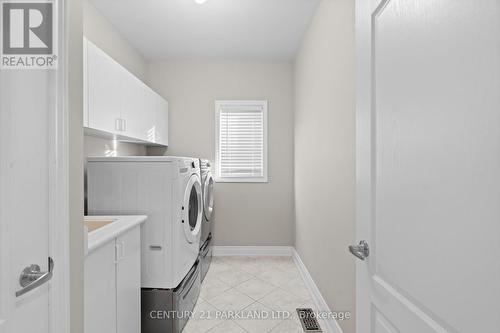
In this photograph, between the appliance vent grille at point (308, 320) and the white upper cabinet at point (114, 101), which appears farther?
the appliance vent grille at point (308, 320)

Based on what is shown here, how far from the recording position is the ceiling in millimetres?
2352

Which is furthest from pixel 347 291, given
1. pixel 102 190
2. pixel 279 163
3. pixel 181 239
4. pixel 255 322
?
pixel 279 163

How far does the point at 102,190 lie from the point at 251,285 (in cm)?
171

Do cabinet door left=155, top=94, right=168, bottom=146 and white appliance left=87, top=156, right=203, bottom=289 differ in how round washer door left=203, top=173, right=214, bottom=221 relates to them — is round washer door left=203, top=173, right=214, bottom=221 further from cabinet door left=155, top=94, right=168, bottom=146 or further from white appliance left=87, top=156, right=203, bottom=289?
white appliance left=87, top=156, right=203, bottom=289

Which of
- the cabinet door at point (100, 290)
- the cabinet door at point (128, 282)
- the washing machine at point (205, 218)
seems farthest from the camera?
the washing machine at point (205, 218)

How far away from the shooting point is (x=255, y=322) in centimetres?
205

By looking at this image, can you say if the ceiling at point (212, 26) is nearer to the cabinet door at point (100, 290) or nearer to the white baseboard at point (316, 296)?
the cabinet door at point (100, 290)

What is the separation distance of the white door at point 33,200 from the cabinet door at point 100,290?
272mm

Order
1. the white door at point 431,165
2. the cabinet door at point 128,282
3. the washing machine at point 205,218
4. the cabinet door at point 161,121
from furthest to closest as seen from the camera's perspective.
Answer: the cabinet door at point 161,121 < the washing machine at point 205,218 < the cabinet door at point 128,282 < the white door at point 431,165

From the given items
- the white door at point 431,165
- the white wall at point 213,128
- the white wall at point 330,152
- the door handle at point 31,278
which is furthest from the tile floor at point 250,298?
the door handle at point 31,278

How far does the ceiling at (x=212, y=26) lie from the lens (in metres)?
2.35

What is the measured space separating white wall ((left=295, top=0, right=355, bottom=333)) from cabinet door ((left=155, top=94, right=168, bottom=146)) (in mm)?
1722

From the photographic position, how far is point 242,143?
144 inches

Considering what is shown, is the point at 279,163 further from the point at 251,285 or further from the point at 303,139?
the point at 251,285
